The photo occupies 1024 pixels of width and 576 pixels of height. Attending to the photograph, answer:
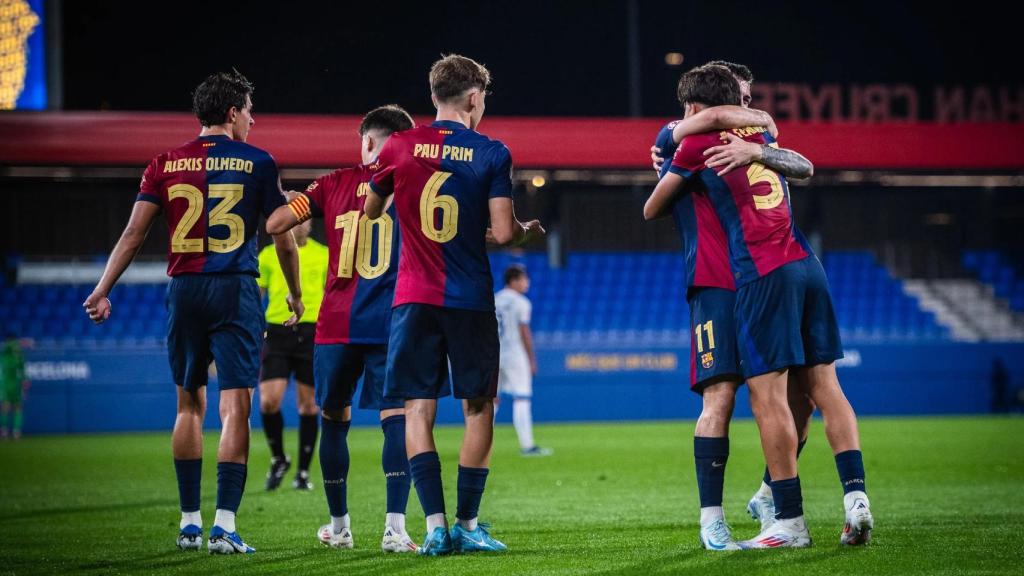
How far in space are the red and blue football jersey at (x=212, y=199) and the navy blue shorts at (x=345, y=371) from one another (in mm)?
582

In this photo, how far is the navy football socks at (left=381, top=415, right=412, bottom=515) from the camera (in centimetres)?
540

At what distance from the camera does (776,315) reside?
5.04 meters

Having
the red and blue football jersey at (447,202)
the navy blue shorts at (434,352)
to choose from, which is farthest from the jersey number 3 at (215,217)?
the navy blue shorts at (434,352)

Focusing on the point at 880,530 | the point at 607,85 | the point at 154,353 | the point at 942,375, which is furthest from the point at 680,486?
the point at 607,85

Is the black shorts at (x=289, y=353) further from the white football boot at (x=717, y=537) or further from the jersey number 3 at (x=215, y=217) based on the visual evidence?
the white football boot at (x=717, y=537)

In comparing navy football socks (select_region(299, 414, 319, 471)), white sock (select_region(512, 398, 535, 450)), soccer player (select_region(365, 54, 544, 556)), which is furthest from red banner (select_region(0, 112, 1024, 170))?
soccer player (select_region(365, 54, 544, 556))

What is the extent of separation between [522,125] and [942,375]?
939 cm

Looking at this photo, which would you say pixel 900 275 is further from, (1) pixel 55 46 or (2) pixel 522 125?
(1) pixel 55 46

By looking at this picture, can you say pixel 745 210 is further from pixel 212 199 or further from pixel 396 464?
pixel 212 199

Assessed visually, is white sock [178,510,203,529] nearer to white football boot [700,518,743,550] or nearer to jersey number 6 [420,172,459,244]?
jersey number 6 [420,172,459,244]

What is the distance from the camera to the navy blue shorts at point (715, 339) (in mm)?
5156

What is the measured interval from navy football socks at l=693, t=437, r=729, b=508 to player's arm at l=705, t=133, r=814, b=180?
118 cm

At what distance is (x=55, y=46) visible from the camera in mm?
21750

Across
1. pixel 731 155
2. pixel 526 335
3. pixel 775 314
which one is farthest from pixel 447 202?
pixel 526 335
